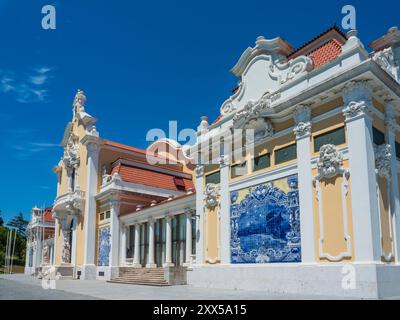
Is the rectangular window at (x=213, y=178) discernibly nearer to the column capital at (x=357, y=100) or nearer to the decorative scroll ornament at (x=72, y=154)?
the column capital at (x=357, y=100)

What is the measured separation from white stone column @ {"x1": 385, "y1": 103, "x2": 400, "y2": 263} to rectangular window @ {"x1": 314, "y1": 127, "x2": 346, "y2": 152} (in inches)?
75.1

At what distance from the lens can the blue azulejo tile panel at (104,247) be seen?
30328 millimetres

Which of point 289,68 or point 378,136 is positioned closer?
point 378,136

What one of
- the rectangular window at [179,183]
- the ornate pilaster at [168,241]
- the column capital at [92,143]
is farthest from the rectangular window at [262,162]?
the column capital at [92,143]

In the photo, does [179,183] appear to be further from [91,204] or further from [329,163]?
[329,163]

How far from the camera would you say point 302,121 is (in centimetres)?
1588

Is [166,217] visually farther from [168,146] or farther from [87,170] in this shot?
[168,146]

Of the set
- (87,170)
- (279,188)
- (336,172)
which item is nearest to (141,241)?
(87,170)

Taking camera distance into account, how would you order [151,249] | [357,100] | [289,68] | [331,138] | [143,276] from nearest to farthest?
[357,100], [331,138], [289,68], [143,276], [151,249]

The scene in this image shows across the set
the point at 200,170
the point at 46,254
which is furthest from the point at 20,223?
the point at 200,170

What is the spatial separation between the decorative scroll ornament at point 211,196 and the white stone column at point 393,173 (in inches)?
321

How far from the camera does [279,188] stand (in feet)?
53.7

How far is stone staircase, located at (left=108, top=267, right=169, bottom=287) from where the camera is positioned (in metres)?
22.4

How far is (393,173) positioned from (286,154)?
12.9 ft
